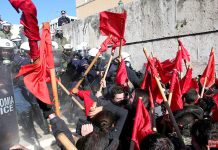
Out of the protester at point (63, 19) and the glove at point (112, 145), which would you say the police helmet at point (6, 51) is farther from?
the protester at point (63, 19)

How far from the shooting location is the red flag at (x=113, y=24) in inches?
223

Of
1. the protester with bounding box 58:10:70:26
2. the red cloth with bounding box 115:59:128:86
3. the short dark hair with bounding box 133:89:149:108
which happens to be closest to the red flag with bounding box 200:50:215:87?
the red cloth with bounding box 115:59:128:86

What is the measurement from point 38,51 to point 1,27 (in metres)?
5.77

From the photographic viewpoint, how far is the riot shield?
143 inches

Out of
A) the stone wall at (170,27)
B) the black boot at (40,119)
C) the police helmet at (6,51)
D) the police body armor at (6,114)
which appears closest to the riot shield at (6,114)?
the police body armor at (6,114)

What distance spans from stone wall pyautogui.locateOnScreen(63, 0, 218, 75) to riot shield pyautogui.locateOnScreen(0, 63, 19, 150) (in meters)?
5.04

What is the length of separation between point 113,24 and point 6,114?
2.77m

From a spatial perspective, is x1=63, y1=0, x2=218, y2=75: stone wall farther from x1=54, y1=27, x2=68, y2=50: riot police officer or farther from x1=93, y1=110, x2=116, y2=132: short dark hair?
x1=93, y1=110, x2=116, y2=132: short dark hair

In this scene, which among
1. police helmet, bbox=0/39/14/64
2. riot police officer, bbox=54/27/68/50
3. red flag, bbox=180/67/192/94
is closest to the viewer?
red flag, bbox=180/67/192/94

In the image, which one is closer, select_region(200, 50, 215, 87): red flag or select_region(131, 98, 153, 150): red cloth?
select_region(131, 98, 153, 150): red cloth

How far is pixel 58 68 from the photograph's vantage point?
344 inches

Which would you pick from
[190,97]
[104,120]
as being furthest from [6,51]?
[190,97]

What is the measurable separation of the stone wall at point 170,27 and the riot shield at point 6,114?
5039mm

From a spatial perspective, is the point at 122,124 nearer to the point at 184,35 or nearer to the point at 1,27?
the point at 184,35
